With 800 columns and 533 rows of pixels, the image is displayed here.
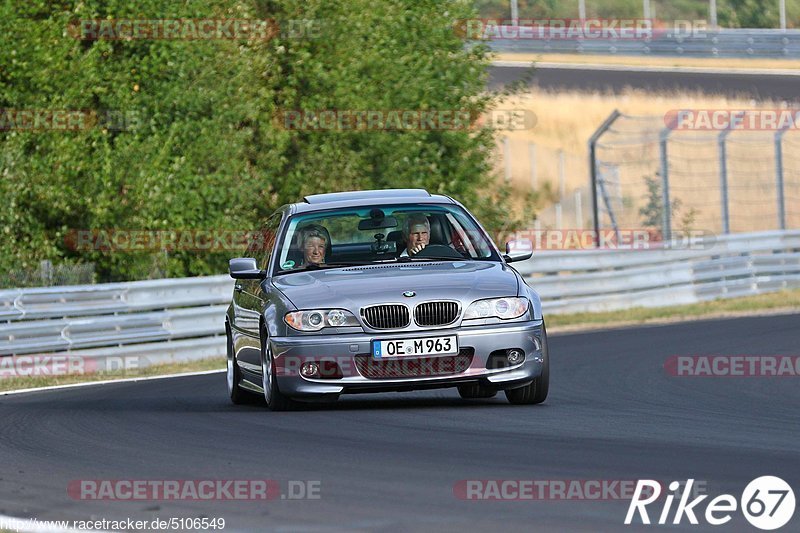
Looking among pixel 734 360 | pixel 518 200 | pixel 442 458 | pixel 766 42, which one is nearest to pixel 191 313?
pixel 734 360

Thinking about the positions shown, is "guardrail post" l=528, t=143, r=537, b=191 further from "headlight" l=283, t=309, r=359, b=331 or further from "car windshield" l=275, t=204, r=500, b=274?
"headlight" l=283, t=309, r=359, b=331

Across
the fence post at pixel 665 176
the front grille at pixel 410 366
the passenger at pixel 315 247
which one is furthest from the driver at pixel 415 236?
the fence post at pixel 665 176

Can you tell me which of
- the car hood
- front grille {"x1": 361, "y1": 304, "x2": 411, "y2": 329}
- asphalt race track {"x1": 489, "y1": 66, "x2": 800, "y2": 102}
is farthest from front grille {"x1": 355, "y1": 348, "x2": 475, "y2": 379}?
asphalt race track {"x1": 489, "y1": 66, "x2": 800, "y2": 102}

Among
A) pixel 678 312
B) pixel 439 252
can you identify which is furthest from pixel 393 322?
pixel 678 312

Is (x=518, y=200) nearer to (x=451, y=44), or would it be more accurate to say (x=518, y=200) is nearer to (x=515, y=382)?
(x=451, y=44)

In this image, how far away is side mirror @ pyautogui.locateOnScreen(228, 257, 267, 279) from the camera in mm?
12305

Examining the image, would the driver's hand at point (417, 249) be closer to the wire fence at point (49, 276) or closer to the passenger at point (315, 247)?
the passenger at point (315, 247)

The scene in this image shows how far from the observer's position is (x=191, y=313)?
1973 cm

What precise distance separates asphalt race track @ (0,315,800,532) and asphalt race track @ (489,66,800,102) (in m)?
41.7

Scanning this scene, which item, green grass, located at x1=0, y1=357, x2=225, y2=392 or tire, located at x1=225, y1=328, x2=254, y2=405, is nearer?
tire, located at x1=225, y1=328, x2=254, y2=405

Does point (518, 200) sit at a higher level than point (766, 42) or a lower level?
lower

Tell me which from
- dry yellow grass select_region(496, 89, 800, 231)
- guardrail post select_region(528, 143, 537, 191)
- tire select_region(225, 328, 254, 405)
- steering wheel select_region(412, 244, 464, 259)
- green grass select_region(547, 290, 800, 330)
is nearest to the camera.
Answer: steering wheel select_region(412, 244, 464, 259)

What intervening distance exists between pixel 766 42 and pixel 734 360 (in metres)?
43.3

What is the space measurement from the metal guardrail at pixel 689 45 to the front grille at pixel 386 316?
4660cm
